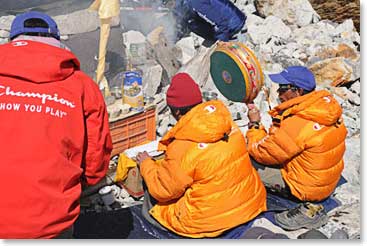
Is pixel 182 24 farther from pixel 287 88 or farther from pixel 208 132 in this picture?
pixel 208 132

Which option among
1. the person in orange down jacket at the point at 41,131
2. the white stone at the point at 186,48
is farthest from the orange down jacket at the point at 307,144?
the white stone at the point at 186,48

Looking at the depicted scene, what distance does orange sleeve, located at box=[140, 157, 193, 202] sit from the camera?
10.00 ft

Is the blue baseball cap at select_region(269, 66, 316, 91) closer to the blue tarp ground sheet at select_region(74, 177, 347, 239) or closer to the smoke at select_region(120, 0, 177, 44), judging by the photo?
the blue tarp ground sheet at select_region(74, 177, 347, 239)

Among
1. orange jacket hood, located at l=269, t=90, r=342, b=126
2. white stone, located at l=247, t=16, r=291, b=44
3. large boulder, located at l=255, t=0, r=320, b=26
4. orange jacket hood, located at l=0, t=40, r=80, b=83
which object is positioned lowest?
white stone, located at l=247, t=16, r=291, b=44

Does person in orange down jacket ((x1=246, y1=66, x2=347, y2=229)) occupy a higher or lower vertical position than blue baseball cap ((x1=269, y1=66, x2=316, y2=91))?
lower

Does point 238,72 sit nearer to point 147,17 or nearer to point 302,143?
point 302,143

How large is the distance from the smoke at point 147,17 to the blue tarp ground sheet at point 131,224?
3.10 meters

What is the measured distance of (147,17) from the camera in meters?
6.87

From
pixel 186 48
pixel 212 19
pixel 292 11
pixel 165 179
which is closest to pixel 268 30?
pixel 292 11

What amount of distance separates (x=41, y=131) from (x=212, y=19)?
207 inches

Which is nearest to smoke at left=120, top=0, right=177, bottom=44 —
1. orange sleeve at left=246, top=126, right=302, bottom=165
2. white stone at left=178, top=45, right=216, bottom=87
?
white stone at left=178, top=45, right=216, bottom=87

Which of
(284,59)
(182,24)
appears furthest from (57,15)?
(284,59)

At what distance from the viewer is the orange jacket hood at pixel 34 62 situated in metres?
2.38

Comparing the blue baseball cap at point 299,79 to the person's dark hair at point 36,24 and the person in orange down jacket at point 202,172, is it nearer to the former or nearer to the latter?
the person in orange down jacket at point 202,172
